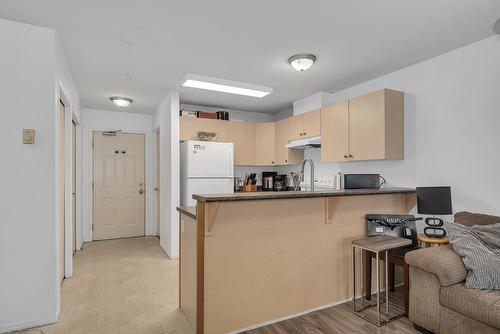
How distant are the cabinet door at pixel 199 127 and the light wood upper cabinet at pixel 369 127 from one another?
187 cm

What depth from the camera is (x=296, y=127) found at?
4.55 metres

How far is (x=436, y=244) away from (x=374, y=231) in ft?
1.71

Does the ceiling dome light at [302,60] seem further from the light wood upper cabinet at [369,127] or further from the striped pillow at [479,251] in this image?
the striped pillow at [479,251]

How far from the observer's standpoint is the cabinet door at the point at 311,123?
4094 mm

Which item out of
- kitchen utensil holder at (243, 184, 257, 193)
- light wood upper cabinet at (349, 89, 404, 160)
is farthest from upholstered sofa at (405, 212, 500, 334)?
kitchen utensil holder at (243, 184, 257, 193)

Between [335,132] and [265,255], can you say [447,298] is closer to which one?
[265,255]

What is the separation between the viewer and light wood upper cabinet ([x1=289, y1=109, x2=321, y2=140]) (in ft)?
13.5

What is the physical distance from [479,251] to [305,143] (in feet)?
8.64

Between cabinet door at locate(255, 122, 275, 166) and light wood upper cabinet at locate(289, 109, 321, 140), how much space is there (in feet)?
1.69

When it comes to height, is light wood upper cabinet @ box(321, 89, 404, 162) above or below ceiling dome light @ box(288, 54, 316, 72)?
below

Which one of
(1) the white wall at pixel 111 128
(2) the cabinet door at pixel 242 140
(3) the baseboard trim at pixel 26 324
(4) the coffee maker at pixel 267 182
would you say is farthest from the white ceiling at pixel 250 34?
(3) the baseboard trim at pixel 26 324

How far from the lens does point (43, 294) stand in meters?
2.31

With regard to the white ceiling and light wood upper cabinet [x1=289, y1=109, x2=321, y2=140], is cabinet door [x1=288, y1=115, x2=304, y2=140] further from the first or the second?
the white ceiling

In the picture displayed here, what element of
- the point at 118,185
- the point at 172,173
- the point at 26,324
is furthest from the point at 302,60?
the point at 118,185
